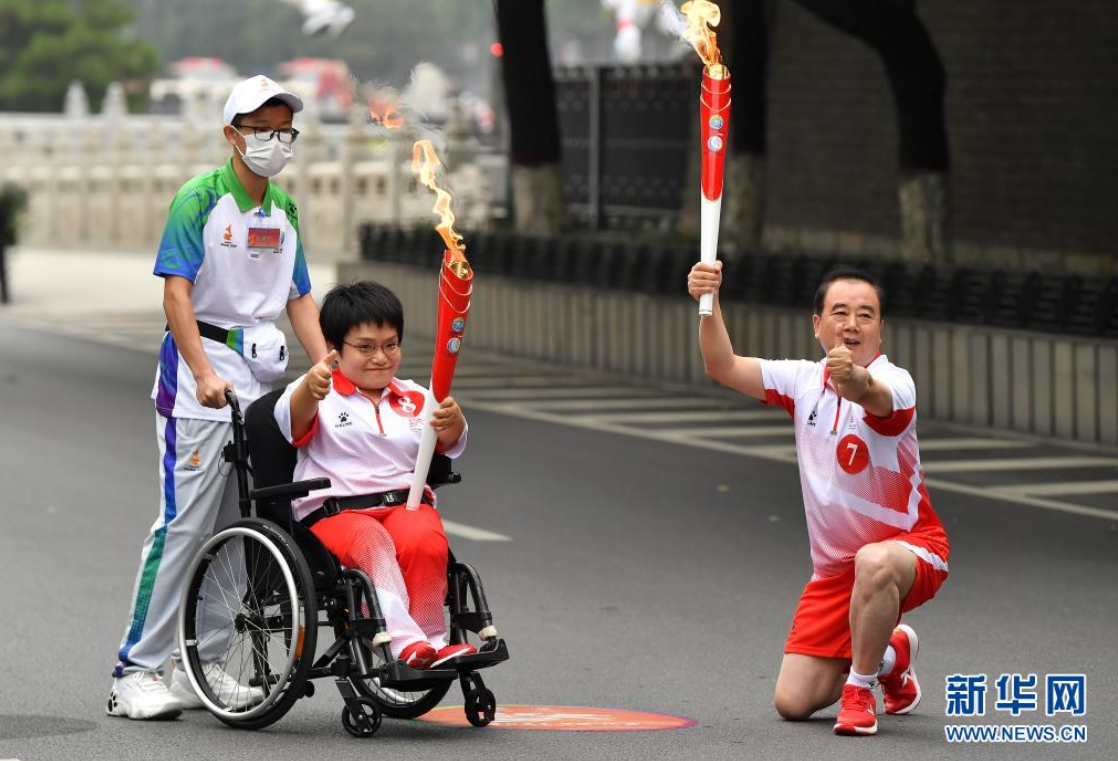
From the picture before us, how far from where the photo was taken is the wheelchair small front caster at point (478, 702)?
6516 mm

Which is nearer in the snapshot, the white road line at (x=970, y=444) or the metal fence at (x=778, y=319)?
the white road line at (x=970, y=444)

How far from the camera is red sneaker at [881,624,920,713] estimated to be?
6691 millimetres

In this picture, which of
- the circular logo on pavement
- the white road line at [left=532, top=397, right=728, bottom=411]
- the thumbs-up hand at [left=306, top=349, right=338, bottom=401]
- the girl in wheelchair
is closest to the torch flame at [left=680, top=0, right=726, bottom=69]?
the girl in wheelchair

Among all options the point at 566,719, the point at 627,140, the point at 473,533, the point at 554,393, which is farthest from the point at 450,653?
the point at 627,140

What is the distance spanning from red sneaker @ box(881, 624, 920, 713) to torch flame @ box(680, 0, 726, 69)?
1.72 m

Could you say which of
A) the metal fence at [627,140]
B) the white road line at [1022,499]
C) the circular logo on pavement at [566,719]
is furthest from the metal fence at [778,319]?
the circular logo on pavement at [566,719]

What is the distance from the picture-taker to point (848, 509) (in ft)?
21.3

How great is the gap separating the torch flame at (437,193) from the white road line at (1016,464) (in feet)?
22.2

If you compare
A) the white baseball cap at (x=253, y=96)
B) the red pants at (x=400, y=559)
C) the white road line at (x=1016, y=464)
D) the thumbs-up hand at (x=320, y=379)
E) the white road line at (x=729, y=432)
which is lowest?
the white road line at (x=729, y=432)

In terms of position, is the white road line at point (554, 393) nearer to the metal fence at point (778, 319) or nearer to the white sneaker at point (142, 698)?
the metal fence at point (778, 319)

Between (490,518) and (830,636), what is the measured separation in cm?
464

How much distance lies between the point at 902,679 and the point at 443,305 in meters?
1.79

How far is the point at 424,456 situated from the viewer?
6395 millimetres

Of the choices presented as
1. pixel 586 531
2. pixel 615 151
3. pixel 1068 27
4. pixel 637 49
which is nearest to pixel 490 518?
pixel 586 531
